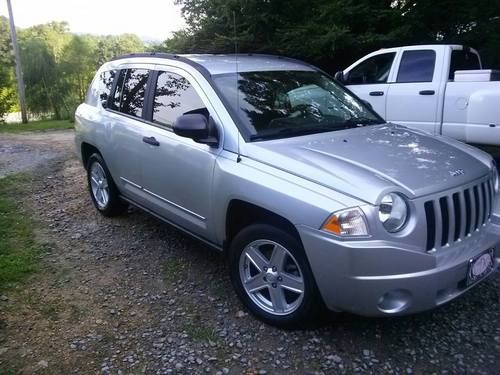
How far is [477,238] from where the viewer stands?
2.82 meters

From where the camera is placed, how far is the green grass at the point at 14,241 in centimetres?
388

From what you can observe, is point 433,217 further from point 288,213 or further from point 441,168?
point 288,213

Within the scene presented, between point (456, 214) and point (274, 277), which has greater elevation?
point (456, 214)

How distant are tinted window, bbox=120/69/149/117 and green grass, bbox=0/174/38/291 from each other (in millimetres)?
1610

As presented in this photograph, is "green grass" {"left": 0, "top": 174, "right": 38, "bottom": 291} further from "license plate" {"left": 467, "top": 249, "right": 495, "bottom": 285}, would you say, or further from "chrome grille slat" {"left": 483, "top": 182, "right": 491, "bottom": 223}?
"chrome grille slat" {"left": 483, "top": 182, "right": 491, "bottom": 223}

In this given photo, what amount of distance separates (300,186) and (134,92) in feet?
7.63

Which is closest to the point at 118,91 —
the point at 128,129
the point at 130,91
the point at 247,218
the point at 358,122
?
the point at 130,91

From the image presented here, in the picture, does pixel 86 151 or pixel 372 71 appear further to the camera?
pixel 372 71

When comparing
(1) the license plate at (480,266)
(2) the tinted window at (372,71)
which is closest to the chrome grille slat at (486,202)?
(1) the license plate at (480,266)

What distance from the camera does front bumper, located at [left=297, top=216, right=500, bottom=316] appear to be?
2.44 meters

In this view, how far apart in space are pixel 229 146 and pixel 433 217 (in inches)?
54.9

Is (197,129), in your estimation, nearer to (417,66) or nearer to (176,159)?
(176,159)

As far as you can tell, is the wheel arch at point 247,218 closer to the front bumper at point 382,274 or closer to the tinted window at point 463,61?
the front bumper at point 382,274

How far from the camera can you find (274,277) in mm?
3014
